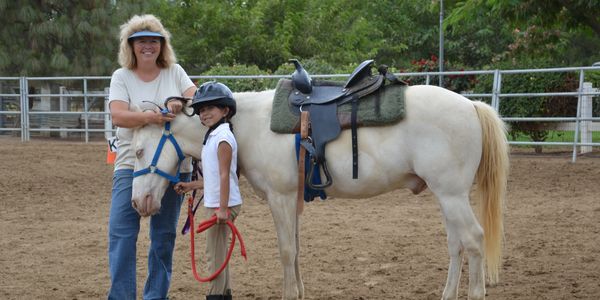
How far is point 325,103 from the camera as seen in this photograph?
13.7ft

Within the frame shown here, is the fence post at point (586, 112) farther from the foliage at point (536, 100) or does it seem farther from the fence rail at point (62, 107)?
the foliage at point (536, 100)

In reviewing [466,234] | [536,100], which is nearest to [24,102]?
[536,100]

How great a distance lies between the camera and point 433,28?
95.8ft

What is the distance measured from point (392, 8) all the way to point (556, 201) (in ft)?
79.0

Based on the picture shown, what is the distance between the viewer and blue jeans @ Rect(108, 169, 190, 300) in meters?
4.13

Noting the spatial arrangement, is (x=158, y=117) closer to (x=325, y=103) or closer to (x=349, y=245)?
(x=325, y=103)

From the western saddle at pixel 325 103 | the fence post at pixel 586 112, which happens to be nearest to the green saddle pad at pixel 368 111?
the western saddle at pixel 325 103

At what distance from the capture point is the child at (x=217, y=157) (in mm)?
4012

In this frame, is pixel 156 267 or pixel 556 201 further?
pixel 556 201

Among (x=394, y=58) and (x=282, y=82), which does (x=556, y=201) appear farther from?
(x=394, y=58)

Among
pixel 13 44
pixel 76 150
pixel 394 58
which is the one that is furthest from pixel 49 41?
pixel 394 58

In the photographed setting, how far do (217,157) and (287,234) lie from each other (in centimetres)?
60

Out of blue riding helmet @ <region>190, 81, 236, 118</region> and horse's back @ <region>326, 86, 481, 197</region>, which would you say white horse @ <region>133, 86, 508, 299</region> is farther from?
blue riding helmet @ <region>190, 81, 236, 118</region>

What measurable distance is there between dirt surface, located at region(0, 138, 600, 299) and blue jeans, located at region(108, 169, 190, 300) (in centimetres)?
52
